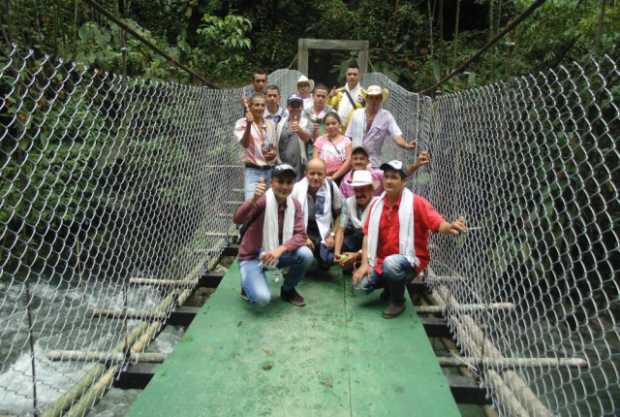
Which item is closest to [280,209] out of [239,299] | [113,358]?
[239,299]

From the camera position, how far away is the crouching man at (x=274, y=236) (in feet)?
9.12

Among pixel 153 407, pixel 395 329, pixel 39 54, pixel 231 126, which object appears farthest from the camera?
pixel 39 54

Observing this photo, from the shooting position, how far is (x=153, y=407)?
6.29 ft

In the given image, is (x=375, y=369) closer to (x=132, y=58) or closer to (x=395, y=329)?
(x=395, y=329)

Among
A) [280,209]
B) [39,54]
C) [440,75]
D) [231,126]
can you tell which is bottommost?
[280,209]

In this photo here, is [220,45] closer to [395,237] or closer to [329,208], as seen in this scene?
[329,208]

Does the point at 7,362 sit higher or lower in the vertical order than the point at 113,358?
lower

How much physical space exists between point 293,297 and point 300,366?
2.36 feet

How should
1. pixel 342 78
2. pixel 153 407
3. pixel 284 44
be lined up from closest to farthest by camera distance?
1. pixel 153 407
2. pixel 342 78
3. pixel 284 44

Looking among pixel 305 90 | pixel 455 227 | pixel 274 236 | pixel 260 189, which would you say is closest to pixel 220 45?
pixel 305 90

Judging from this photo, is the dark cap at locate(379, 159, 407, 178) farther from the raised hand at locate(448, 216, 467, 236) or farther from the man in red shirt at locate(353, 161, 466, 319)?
the raised hand at locate(448, 216, 467, 236)

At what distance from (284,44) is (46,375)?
10320mm

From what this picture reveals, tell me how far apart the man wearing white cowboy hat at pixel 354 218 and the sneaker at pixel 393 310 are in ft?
1.29

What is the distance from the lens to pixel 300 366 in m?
2.25
